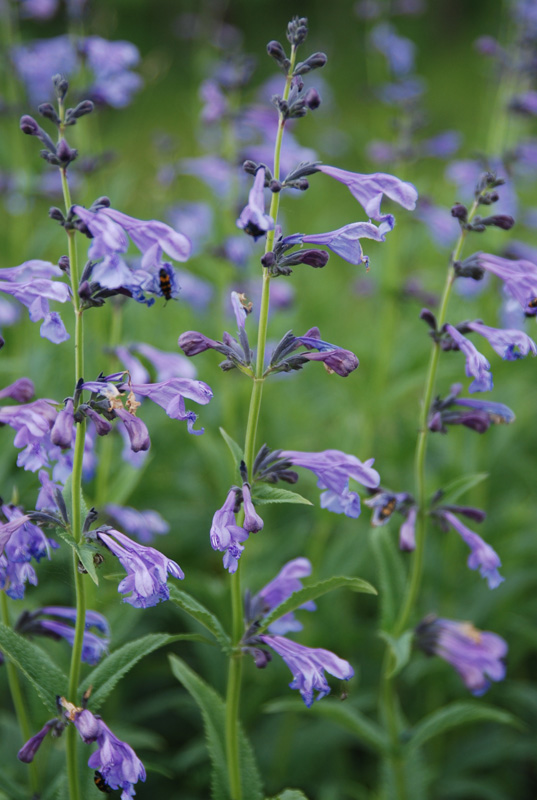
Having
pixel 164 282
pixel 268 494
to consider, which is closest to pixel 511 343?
pixel 268 494

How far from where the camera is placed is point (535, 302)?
2576mm

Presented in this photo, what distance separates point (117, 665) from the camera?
2.31m

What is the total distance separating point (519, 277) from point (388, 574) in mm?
1223

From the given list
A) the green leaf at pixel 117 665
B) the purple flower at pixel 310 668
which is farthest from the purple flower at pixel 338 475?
the green leaf at pixel 117 665

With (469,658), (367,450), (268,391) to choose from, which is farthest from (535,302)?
(268,391)

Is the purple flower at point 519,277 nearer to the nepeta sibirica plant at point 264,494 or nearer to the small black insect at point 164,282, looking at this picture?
the nepeta sibirica plant at point 264,494

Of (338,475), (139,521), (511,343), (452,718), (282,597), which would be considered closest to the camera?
(338,475)

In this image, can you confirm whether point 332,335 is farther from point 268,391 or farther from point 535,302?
point 535,302

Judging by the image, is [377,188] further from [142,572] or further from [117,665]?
[117,665]

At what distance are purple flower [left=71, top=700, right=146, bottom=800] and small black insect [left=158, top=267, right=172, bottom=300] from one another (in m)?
1.21

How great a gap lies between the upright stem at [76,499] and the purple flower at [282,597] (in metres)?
0.62

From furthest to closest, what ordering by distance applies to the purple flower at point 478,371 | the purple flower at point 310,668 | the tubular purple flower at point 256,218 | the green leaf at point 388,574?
the green leaf at point 388,574 → the purple flower at point 478,371 → the purple flower at point 310,668 → the tubular purple flower at point 256,218

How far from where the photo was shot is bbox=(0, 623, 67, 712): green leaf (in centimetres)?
219

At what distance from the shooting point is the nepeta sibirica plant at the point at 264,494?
2170mm
